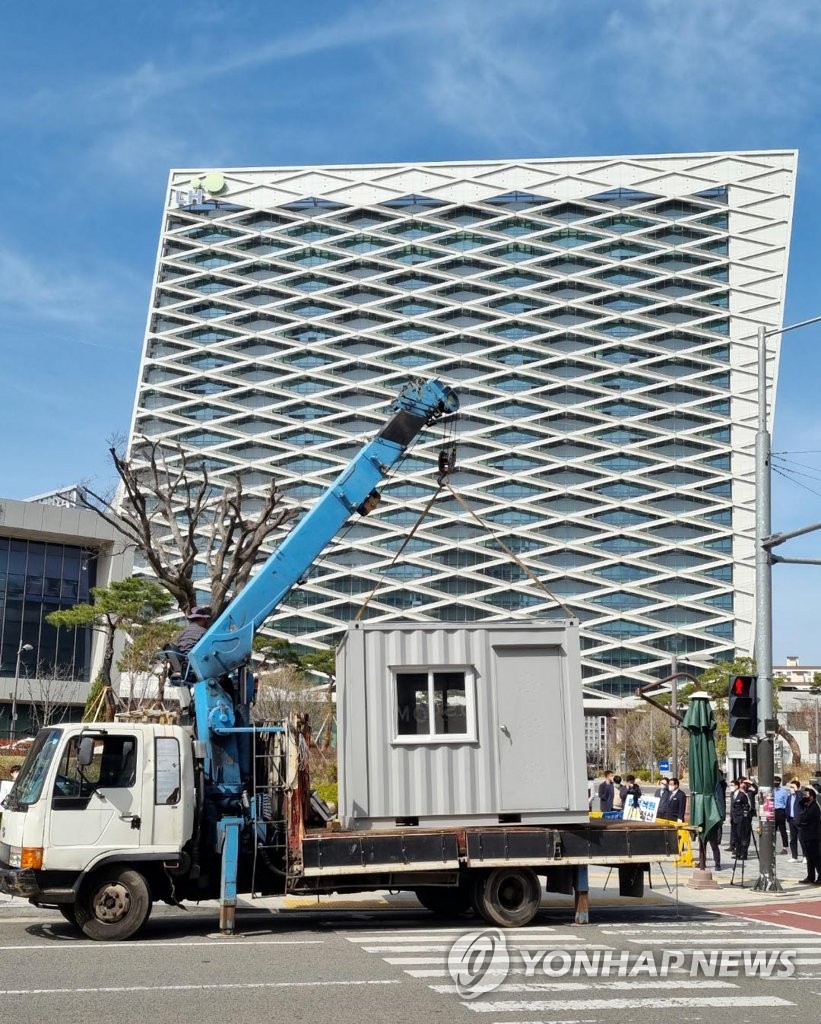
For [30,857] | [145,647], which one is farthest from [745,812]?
[145,647]

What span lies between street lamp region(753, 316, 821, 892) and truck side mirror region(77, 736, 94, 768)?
35.8ft

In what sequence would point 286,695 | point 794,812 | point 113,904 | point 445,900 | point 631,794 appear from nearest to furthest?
point 113,904 < point 445,900 < point 794,812 < point 631,794 < point 286,695

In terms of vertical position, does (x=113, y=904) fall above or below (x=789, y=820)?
below

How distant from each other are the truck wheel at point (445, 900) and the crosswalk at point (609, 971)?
0.66 metres

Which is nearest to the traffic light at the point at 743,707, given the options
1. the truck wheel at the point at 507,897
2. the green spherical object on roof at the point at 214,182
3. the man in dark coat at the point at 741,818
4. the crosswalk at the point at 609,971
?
the man in dark coat at the point at 741,818

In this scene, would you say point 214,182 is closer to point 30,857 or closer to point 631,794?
point 631,794

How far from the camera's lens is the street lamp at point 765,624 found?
1823cm

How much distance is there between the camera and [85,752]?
40.1 feet

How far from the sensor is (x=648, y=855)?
13938mm

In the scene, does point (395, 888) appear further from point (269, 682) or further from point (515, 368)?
point (515, 368)

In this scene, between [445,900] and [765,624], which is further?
[765,624]

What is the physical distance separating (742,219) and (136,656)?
91607mm

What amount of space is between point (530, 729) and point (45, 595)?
47465 mm

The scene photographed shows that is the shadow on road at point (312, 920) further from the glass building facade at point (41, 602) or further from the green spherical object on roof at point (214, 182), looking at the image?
the green spherical object on roof at point (214, 182)
